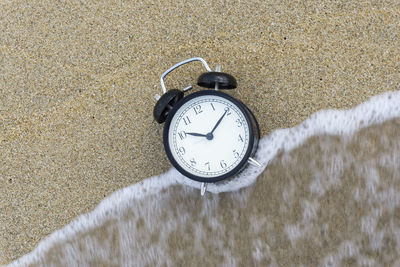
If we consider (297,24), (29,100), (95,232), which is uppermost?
(297,24)

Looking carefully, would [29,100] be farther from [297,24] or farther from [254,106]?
[297,24]

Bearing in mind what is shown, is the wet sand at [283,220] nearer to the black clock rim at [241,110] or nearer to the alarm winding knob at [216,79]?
the black clock rim at [241,110]

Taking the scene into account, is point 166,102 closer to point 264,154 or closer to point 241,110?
point 241,110

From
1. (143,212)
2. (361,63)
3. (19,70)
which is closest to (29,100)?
(19,70)

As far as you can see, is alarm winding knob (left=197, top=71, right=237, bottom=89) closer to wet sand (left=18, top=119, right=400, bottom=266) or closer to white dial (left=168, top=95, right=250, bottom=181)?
white dial (left=168, top=95, right=250, bottom=181)

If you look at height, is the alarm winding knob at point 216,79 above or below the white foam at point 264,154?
above

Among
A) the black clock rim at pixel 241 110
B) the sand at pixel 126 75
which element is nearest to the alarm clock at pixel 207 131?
the black clock rim at pixel 241 110

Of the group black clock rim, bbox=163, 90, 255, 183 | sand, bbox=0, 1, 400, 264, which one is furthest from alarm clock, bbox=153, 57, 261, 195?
sand, bbox=0, 1, 400, 264
